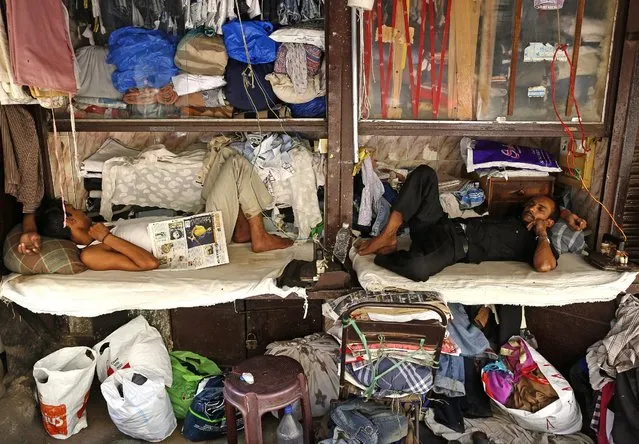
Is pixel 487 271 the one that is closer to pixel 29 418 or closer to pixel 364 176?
pixel 364 176

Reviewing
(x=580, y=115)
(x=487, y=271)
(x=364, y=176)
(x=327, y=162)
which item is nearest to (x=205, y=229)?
(x=327, y=162)

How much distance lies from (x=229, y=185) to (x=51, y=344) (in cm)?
201

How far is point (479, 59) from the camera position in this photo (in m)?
3.79

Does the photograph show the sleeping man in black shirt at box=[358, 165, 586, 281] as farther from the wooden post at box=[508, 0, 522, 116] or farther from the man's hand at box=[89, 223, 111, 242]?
the man's hand at box=[89, 223, 111, 242]

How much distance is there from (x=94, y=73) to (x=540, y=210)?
367cm

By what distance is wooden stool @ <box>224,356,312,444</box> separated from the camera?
10.1 feet

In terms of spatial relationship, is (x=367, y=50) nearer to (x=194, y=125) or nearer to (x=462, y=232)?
(x=194, y=125)

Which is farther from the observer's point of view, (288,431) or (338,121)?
(338,121)

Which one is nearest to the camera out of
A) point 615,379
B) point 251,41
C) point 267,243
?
point 615,379

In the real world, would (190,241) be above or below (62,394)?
above

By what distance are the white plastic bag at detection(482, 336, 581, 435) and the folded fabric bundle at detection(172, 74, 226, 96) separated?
126 inches

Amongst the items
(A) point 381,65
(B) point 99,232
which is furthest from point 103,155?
(A) point 381,65

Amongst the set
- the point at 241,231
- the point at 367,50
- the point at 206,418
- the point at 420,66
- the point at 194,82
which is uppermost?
the point at 367,50

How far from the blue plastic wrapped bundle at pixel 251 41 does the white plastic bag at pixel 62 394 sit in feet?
8.41
